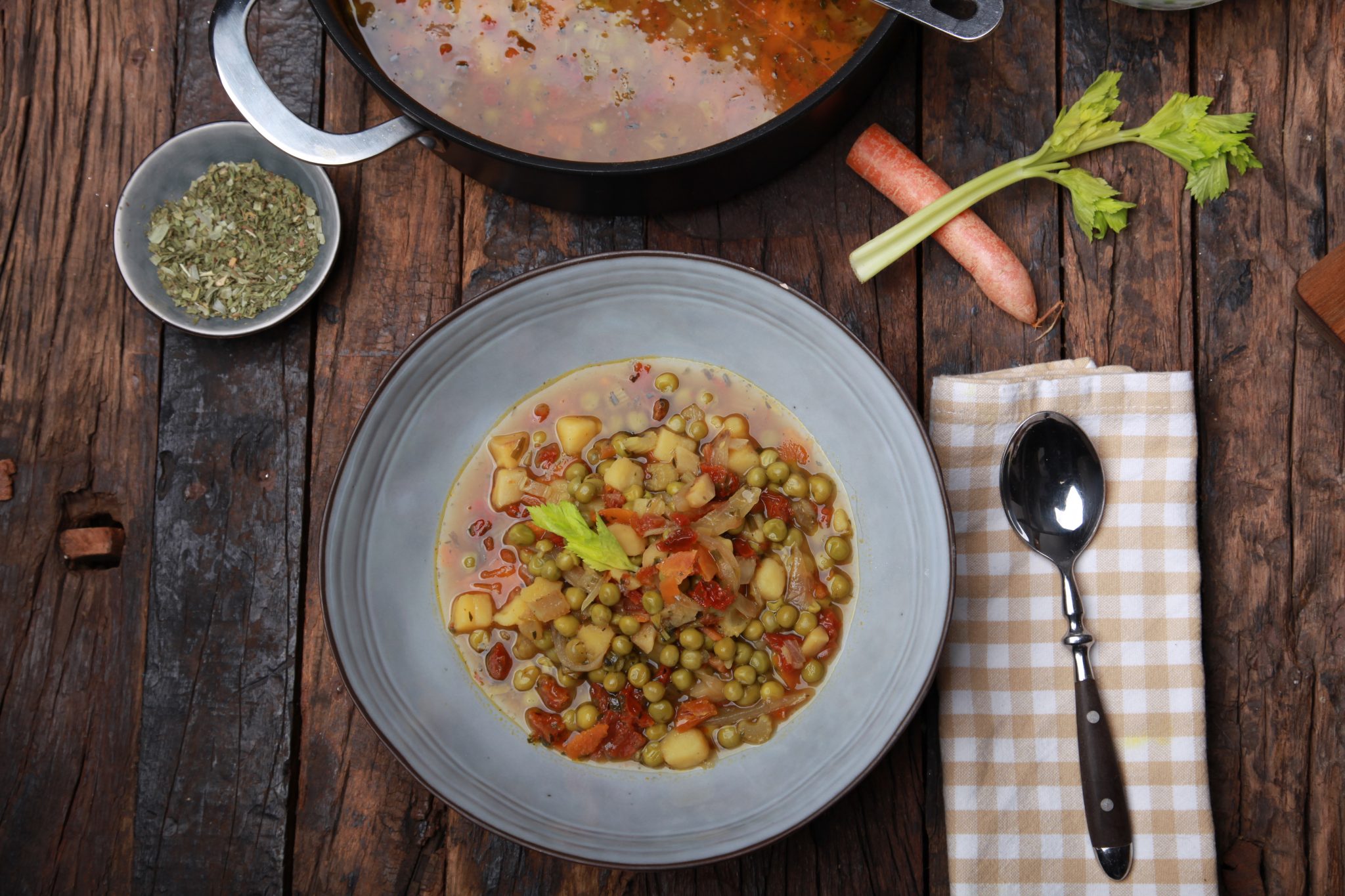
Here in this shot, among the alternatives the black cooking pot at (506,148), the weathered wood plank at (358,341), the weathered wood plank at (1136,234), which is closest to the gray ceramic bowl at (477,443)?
the black cooking pot at (506,148)

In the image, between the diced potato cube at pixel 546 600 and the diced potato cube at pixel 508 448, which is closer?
the diced potato cube at pixel 546 600

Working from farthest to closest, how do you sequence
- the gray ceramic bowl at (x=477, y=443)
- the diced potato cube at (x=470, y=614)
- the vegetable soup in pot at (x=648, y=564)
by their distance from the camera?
1. the diced potato cube at (x=470, y=614)
2. the vegetable soup in pot at (x=648, y=564)
3. the gray ceramic bowl at (x=477, y=443)

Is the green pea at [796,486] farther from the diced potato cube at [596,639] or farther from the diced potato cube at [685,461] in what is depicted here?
the diced potato cube at [596,639]

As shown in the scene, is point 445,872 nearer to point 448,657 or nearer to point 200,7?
point 448,657

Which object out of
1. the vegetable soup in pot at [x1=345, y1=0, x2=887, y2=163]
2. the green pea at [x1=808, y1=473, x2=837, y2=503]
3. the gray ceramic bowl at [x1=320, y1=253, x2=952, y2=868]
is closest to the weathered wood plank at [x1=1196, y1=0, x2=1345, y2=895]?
the gray ceramic bowl at [x1=320, y1=253, x2=952, y2=868]

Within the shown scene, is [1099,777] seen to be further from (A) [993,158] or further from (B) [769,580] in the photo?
(A) [993,158]

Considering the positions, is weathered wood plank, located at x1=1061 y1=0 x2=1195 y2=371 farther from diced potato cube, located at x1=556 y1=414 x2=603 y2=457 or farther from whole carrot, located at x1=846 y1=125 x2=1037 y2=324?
diced potato cube, located at x1=556 y1=414 x2=603 y2=457

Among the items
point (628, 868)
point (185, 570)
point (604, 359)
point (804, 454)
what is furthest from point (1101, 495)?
point (185, 570)
